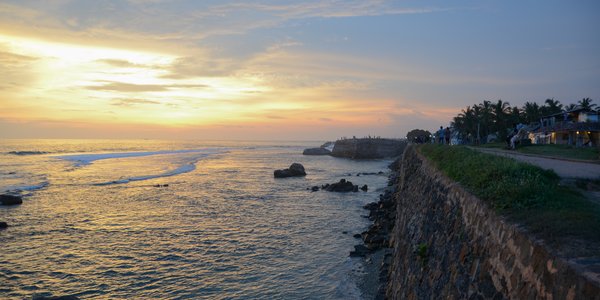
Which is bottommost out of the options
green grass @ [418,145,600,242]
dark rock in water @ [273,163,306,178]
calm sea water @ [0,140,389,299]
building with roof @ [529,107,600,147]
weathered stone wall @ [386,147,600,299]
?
calm sea water @ [0,140,389,299]

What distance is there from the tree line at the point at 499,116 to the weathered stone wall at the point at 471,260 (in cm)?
6059

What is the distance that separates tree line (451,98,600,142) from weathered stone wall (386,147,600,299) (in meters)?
60.6

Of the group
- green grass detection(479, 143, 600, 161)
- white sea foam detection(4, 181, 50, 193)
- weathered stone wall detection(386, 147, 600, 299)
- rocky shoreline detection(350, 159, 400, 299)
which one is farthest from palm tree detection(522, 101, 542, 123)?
white sea foam detection(4, 181, 50, 193)

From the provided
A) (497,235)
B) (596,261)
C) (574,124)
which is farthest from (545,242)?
(574,124)

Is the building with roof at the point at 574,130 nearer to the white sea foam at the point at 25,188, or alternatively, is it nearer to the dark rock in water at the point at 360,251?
the dark rock in water at the point at 360,251

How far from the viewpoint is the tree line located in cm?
6825

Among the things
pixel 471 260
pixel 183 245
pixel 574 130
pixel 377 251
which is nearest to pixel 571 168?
pixel 377 251

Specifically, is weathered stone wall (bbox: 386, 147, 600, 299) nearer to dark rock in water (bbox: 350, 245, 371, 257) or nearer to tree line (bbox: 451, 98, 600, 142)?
dark rock in water (bbox: 350, 245, 371, 257)

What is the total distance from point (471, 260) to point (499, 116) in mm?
69860

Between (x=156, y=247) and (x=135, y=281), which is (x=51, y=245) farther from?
(x=135, y=281)

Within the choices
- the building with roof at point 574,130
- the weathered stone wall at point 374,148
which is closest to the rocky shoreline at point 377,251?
the building with roof at point 574,130

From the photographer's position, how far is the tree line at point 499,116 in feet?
224

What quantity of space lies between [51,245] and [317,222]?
55.7 ft

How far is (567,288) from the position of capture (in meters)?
4.38
